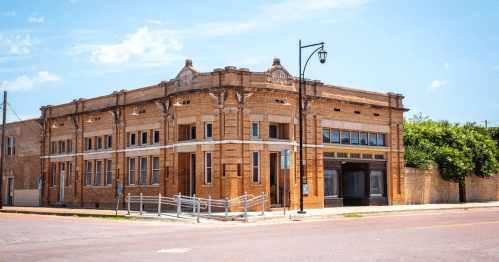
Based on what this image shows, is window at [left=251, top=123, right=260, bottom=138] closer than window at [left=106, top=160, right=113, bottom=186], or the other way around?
window at [left=251, top=123, right=260, bottom=138]

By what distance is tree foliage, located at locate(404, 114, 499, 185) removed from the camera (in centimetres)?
3975

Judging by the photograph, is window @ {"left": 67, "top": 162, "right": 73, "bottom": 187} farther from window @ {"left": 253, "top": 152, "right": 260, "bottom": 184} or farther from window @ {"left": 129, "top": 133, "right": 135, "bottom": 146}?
window @ {"left": 253, "top": 152, "right": 260, "bottom": 184}

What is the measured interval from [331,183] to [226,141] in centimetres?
836

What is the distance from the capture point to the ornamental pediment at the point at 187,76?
30.3 m

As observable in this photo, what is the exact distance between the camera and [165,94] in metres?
32.6

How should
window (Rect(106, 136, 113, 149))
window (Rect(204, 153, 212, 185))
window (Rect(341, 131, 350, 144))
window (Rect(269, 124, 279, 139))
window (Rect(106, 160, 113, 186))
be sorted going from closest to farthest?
window (Rect(204, 153, 212, 185)), window (Rect(269, 124, 279, 139)), window (Rect(341, 131, 350, 144)), window (Rect(106, 160, 113, 186)), window (Rect(106, 136, 113, 149))

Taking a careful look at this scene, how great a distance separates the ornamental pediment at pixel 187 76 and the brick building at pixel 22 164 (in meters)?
16.6

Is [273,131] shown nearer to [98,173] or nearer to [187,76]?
[187,76]

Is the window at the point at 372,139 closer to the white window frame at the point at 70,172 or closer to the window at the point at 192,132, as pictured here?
the window at the point at 192,132

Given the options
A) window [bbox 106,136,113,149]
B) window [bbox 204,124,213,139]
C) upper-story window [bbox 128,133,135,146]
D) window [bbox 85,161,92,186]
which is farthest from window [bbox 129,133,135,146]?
window [bbox 204,124,213,139]

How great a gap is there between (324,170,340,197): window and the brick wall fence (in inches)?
241

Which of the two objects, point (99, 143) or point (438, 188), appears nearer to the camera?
point (99, 143)

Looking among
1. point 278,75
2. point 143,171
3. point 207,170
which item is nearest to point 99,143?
point 143,171

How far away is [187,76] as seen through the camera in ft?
101
